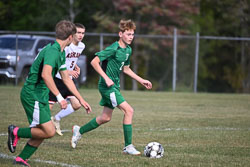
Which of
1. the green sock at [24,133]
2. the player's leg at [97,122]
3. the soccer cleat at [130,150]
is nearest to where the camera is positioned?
the green sock at [24,133]

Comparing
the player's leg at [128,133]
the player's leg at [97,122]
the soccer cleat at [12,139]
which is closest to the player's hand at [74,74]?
the player's leg at [97,122]

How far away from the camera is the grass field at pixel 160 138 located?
19.6ft

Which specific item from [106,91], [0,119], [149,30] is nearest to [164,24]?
[149,30]

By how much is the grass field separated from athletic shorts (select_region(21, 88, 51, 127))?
55 cm

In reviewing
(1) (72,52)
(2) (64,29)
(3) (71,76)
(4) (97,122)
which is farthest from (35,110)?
(1) (72,52)

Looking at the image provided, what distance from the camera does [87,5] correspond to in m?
29.8

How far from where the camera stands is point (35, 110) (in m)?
5.39

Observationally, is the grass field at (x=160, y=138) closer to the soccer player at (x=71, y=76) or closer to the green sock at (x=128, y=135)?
the green sock at (x=128, y=135)

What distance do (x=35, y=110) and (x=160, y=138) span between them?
121 inches

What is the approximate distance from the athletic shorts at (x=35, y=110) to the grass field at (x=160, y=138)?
0.55 metres

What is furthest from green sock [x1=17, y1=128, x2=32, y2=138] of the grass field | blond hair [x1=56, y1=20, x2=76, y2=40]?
blond hair [x1=56, y1=20, x2=76, y2=40]

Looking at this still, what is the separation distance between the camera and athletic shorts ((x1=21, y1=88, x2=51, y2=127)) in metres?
5.39

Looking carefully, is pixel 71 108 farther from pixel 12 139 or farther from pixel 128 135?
pixel 12 139

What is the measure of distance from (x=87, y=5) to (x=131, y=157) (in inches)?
958
